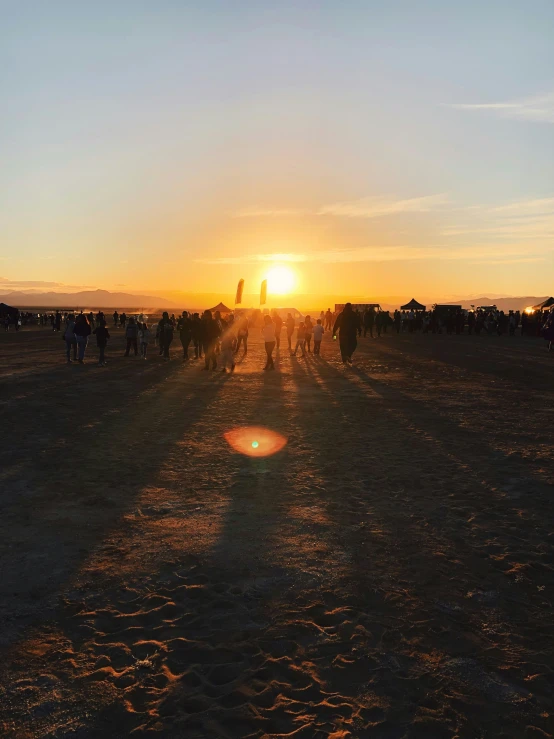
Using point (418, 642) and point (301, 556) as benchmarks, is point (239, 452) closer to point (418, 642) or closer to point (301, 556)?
point (301, 556)

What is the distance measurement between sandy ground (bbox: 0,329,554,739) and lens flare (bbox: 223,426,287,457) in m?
0.24

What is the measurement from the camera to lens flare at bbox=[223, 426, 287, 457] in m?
8.68

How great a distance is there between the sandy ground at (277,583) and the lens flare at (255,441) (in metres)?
0.24

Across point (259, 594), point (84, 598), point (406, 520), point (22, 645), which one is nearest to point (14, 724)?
point (22, 645)

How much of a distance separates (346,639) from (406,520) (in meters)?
2.25

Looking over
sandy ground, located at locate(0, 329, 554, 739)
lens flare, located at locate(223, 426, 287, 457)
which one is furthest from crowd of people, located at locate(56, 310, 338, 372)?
sandy ground, located at locate(0, 329, 554, 739)

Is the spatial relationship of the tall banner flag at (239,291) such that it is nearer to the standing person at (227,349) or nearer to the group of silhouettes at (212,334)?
the group of silhouettes at (212,334)

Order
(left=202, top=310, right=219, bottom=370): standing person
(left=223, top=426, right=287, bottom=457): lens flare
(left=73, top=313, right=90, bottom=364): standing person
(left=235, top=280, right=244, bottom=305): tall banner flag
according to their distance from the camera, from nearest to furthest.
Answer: (left=223, top=426, right=287, bottom=457): lens flare → (left=202, top=310, right=219, bottom=370): standing person → (left=73, top=313, right=90, bottom=364): standing person → (left=235, top=280, right=244, bottom=305): tall banner flag

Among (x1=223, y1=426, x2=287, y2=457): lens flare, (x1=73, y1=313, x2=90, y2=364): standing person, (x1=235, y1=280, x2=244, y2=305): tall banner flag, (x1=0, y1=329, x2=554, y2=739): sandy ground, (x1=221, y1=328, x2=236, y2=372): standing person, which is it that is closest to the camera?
(x1=0, y1=329, x2=554, y2=739): sandy ground

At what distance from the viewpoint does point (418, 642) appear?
376 cm

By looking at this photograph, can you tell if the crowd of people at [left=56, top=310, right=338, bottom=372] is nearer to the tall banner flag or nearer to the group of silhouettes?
the group of silhouettes

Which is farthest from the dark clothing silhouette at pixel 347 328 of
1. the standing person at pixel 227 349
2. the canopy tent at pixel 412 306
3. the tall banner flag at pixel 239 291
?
the canopy tent at pixel 412 306

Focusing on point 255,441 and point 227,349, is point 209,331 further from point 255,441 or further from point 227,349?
point 255,441

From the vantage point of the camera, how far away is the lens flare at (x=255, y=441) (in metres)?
8.68
